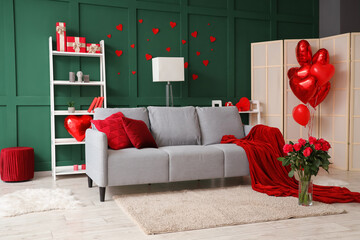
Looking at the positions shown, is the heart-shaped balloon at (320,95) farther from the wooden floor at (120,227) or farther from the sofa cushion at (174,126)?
the wooden floor at (120,227)

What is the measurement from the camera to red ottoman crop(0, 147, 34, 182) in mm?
4375

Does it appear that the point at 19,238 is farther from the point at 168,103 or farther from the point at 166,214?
the point at 168,103

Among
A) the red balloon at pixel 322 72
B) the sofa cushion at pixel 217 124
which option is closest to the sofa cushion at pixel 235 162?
the sofa cushion at pixel 217 124

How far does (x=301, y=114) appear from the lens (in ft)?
16.8

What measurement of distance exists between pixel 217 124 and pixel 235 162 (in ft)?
2.38

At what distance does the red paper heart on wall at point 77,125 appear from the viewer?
4684mm

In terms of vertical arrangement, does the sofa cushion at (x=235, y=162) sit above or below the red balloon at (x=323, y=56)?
below

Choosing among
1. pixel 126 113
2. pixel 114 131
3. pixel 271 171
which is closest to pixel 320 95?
pixel 271 171

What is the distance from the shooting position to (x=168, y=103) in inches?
204

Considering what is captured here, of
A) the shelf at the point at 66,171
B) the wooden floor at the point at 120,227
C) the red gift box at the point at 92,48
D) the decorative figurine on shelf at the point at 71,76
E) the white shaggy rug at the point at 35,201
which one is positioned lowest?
the wooden floor at the point at 120,227

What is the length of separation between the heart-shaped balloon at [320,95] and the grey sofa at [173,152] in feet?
3.83

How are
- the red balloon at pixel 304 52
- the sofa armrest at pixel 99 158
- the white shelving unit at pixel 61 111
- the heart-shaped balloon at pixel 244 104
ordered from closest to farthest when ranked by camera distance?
the sofa armrest at pixel 99 158 < the white shelving unit at pixel 61 111 < the red balloon at pixel 304 52 < the heart-shaped balloon at pixel 244 104

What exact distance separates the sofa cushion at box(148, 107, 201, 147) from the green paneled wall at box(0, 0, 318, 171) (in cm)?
98

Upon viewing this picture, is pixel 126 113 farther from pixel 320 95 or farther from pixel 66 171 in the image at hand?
pixel 320 95
